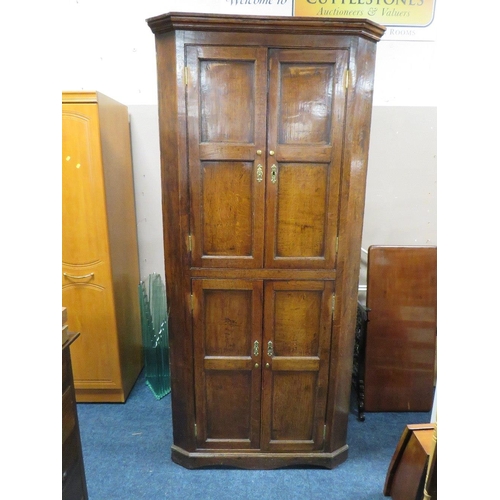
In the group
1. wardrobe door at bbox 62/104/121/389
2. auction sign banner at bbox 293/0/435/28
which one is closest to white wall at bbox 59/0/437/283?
auction sign banner at bbox 293/0/435/28

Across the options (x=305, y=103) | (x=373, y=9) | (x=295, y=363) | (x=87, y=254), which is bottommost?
(x=295, y=363)

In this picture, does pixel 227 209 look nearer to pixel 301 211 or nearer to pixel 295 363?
pixel 301 211

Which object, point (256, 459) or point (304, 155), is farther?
point (256, 459)

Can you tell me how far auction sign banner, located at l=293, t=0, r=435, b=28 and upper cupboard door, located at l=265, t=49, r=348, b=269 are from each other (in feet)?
2.98

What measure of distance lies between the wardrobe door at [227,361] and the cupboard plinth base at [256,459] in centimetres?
5

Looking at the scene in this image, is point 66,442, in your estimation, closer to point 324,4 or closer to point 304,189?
point 304,189

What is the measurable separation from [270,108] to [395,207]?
4.18 feet

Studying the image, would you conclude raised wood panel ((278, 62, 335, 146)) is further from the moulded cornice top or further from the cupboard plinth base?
the cupboard plinth base

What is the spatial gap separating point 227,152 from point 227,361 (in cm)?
91

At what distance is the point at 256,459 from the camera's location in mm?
1656

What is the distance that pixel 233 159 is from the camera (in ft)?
4.46

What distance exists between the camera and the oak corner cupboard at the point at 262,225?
1.29 meters

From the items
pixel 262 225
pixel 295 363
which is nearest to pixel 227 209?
pixel 262 225

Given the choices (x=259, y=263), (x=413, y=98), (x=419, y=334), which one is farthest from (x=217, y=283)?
(x=413, y=98)
